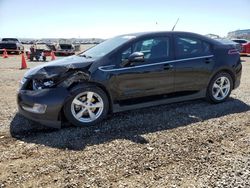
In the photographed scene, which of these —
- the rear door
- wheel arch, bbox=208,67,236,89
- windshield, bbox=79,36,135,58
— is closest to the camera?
windshield, bbox=79,36,135,58

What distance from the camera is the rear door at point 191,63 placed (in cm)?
634

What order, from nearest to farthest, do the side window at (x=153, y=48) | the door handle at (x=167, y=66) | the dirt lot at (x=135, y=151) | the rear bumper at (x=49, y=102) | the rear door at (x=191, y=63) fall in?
the dirt lot at (x=135, y=151), the rear bumper at (x=49, y=102), the side window at (x=153, y=48), the door handle at (x=167, y=66), the rear door at (x=191, y=63)

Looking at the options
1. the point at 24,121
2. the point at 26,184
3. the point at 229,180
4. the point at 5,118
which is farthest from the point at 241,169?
the point at 5,118

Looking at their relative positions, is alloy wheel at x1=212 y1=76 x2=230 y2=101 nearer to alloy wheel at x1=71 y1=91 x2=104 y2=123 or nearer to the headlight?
alloy wheel at x1=71 y1=91 x2=104 y2=123

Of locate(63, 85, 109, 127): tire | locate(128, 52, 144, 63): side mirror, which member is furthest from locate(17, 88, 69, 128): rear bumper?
locate(128, 52, 144, 63): side mirror

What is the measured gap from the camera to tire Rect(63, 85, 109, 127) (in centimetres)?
528

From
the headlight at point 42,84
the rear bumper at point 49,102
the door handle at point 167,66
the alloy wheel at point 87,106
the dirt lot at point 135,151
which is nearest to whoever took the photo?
the dirt lot at point 135,151

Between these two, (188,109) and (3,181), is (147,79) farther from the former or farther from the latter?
(3,181)

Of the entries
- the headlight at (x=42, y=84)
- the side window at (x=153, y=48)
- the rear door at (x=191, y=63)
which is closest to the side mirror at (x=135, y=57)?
the side window at (x=153, y=48)

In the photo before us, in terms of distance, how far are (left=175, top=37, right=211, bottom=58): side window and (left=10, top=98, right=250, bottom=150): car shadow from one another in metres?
1.08

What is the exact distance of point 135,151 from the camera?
14.3 ft

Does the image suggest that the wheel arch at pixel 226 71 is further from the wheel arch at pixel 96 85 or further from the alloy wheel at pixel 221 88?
the wheel arch at pixel 96 85

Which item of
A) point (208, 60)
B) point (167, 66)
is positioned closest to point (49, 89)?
point (167, 66)

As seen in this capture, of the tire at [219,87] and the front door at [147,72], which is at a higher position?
the front door at [147,72]
